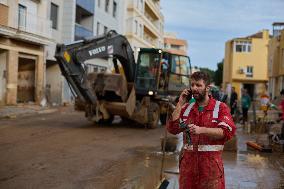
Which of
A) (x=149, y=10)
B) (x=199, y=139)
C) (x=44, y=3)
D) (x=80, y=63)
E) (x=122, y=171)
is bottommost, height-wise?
(x=122, y=171)

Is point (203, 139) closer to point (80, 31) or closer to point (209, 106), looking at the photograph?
point (209, 106)

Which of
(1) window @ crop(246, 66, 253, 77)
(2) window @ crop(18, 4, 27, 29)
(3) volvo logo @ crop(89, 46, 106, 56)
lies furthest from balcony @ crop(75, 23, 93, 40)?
(1) window @ crop(246, 66, 253, 77)

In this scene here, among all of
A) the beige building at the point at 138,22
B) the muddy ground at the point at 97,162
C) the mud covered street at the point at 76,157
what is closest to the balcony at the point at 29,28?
the mud covered street at the point at 76,157

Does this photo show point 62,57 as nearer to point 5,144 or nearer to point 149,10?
point 5,144

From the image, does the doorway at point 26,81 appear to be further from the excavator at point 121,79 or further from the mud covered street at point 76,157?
the mud covered street at point 76,157

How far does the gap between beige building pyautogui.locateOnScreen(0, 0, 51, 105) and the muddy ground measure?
35.7ft

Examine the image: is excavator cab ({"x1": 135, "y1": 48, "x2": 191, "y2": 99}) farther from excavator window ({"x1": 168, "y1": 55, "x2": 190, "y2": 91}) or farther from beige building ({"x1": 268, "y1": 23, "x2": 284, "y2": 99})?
beige building ({"x1": 268, "y1": 23, "x2": 284, "y2": 99})

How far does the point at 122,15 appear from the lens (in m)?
48.3

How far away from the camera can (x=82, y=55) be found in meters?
15.6

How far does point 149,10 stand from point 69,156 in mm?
54381

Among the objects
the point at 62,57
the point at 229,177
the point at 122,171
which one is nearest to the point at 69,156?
the point at 122,171

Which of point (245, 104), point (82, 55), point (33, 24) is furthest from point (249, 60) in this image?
point (82, 55)

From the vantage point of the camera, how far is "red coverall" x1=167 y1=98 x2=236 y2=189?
431 cm

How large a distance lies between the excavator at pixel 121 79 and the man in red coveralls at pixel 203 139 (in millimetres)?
11101
